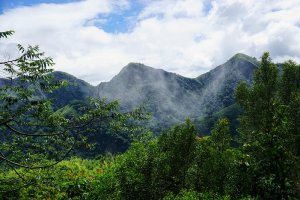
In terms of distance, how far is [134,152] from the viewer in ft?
58.7

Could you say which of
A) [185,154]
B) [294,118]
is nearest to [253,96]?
[294,118]

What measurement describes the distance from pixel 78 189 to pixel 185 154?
10.7m

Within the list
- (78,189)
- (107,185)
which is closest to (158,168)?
(107,185)

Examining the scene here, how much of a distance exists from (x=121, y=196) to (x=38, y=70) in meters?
7.41

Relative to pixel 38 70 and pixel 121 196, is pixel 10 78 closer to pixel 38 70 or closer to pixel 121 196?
pixel 38 70

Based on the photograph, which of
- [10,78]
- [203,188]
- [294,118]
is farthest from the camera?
[294,118]

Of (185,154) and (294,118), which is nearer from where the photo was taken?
(185,154)

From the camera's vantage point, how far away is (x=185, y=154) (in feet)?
61.7

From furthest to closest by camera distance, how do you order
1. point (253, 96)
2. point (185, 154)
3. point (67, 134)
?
point (253, 96), point (185, 154), point (67, 134)

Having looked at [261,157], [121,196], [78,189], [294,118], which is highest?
[294,118]

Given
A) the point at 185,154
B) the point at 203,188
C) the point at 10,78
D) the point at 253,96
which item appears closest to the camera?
the point at 10,78

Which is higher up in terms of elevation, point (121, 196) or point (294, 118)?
point (294, 118)

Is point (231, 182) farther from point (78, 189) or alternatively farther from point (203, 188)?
point (78, 189)

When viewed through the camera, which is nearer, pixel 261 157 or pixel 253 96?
pixel 261 157
